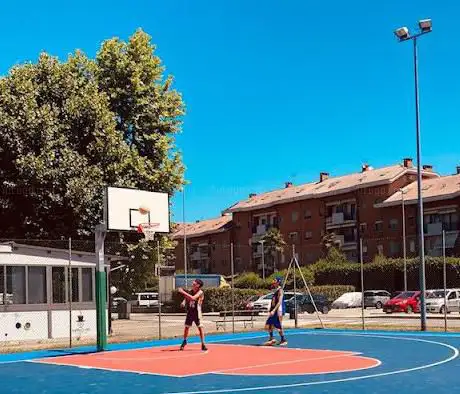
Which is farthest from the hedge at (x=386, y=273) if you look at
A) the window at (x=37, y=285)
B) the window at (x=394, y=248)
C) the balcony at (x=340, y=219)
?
the window at (x=37, y=285)

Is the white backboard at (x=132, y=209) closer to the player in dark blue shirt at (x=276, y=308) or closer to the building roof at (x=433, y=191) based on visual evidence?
the player in dark blue shirt at (x=276, y=308)

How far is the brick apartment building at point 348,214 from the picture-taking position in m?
69.1

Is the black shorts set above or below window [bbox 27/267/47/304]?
below

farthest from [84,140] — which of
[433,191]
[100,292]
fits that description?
[433,191]

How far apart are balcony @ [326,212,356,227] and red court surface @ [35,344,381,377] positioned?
5707 cm

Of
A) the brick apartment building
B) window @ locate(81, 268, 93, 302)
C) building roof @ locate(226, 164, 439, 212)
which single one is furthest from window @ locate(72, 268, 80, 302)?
building roof @ locate(226, 164, 439, 212)

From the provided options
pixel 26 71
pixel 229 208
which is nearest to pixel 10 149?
pixel 26 71

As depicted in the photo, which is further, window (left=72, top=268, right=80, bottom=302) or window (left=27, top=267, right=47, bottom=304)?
window (left=72, top=268, right=80, bottom=302)

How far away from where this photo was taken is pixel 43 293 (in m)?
25.4

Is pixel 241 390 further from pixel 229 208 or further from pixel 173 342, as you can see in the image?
pixel 229 208

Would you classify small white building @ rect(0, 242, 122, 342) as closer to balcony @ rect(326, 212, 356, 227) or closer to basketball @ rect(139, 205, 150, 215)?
basketball @ rect(139, 205, 150, 215)

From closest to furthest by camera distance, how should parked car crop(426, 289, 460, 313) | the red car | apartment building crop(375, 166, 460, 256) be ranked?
parked car crop(426, 289, 460, 313) < the red car < apartment building crop(375, 166, 460, 256)

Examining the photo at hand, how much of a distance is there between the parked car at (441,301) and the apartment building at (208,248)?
4770 cm

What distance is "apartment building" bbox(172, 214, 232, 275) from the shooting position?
3713 inches
